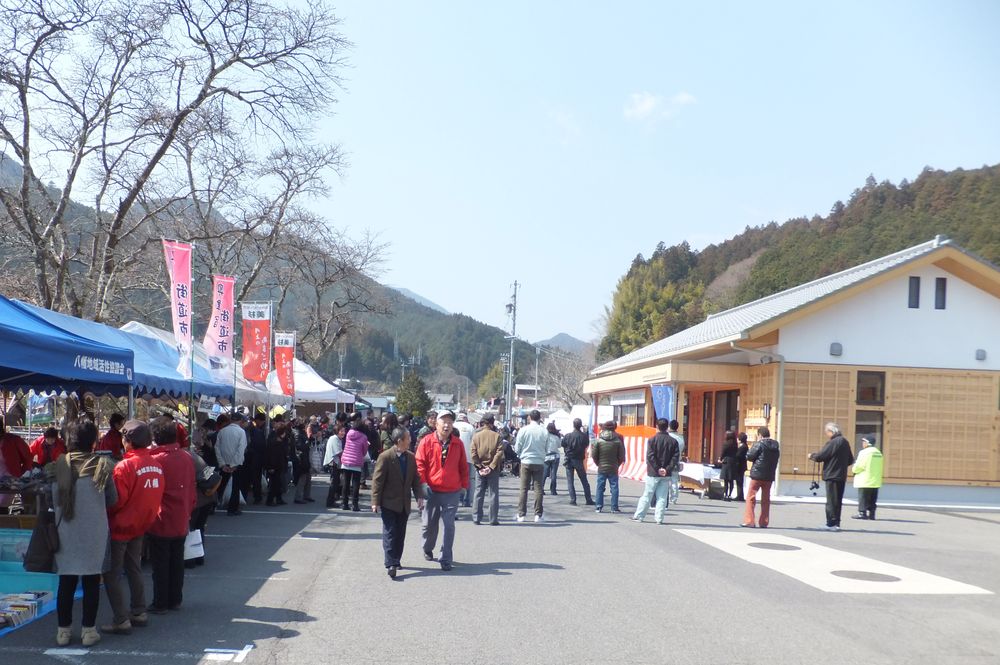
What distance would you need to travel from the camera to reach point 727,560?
11086 millimetres

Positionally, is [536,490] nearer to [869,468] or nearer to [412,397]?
[869,468]

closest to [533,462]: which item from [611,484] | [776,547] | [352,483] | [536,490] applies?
[536,490]

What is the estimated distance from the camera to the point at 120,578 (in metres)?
6.84

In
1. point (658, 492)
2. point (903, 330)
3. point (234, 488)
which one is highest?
point (903, 330)

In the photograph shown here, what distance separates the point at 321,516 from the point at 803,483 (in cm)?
1203

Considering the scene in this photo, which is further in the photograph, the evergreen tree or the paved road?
the evergreen tree

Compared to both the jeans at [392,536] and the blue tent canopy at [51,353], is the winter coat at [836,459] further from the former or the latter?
the blue tent canopy at [51,353]

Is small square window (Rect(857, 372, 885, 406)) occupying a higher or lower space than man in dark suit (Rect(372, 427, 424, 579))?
higher

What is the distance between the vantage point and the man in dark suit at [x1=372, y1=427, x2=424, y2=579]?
9.41 m

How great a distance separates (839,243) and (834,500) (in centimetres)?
5664

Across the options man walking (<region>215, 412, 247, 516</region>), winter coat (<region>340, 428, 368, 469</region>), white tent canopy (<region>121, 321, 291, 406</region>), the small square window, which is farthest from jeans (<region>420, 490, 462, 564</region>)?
the small square window

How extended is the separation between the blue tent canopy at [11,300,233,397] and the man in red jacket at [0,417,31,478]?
5.42 feet

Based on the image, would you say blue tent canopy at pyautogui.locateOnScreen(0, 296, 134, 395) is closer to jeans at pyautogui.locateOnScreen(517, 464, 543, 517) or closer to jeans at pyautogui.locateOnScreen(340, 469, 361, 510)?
jeans at pyautogui.locateOnScreen(340, 469, 361, 510)

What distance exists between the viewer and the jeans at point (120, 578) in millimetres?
6691
